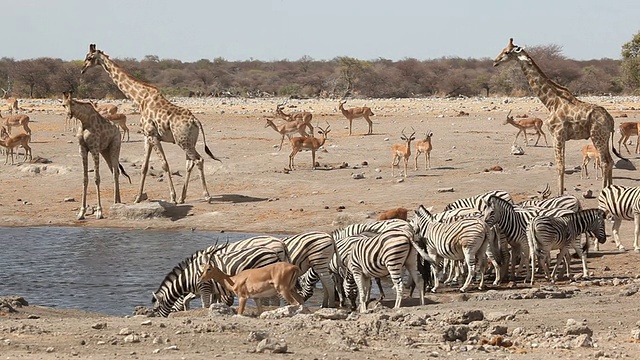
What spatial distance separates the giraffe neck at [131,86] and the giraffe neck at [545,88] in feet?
25.0

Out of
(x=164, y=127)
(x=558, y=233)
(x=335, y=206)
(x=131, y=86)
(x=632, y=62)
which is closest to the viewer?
(x=558, y=233)

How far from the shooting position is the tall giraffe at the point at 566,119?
20.0 m

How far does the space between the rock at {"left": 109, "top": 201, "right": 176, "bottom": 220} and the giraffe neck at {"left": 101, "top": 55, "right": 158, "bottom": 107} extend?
264cm

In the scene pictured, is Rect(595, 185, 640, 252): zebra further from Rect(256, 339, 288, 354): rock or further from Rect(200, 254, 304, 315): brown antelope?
Rect(256, 339, 288, 354): rock

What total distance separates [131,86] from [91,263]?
23.6ft

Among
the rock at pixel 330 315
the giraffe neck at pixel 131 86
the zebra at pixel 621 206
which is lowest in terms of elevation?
the rock at pixel 330 315

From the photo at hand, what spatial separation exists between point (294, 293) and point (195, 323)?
6.37 ft

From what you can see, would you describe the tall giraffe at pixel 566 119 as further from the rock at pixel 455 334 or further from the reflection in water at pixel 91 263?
the rock at pixel 455 334

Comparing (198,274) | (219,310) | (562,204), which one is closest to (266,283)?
(219,310)

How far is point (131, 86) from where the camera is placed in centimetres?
2352

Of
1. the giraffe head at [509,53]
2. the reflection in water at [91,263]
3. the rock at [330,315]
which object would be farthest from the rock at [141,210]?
the rock at [330,315]

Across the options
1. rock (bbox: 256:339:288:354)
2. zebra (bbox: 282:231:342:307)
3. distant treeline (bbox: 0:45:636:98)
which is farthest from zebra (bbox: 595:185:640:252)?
distant treeline (bbox: 0:45:636:98)

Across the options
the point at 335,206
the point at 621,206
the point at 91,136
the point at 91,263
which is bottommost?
the point at 91,263

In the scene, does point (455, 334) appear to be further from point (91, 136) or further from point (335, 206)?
point (91, 136)
